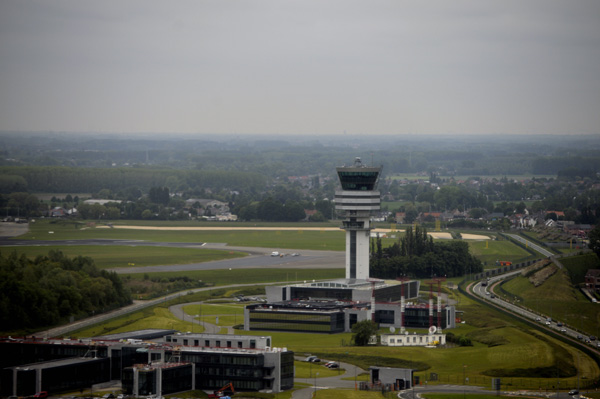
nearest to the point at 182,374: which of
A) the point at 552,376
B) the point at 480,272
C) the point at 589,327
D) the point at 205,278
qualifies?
the point at 552,376

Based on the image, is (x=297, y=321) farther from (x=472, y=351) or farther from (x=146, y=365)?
(x=146, y=365)

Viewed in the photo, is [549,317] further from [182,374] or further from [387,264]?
[182,374]

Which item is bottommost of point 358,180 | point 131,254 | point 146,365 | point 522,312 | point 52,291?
point 522,312

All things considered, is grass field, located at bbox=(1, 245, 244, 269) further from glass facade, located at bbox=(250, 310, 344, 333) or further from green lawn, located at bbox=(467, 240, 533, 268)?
glass facade, located at bbox=(250, 310, 344, 333)

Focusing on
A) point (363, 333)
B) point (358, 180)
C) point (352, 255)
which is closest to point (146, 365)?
point (363, 333)

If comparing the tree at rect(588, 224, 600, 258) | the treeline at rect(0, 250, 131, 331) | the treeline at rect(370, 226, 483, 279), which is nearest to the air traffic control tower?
the treeline at rect(370, 226, 483, 279)

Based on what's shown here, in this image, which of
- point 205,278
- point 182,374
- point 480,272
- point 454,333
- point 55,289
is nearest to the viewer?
point 182,374
